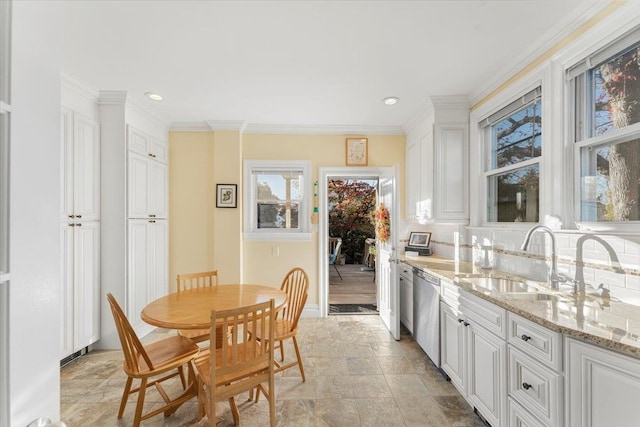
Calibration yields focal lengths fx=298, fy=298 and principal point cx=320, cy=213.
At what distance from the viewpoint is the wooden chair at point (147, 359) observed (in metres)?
1.82

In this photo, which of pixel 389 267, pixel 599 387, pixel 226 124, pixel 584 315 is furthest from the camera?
pixel 226 124

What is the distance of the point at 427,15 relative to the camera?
6.07ft

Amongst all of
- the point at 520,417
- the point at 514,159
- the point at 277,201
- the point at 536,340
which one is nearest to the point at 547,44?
the point at 514,159

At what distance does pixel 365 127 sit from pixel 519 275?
2.50 meters

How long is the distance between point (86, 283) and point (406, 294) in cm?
323

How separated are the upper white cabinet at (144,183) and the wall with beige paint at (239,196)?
0.18 meters

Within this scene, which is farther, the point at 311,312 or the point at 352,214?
the point at 352,214

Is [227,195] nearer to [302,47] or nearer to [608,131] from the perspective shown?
[302,47]

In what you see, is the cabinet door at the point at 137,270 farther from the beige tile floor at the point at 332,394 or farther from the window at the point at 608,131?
the window at the point at 608,131

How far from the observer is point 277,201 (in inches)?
163

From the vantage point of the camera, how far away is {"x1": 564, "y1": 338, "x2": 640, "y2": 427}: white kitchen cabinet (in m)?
Answer: 1.12

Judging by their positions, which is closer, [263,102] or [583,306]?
[583,306]

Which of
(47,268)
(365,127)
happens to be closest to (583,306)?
(47,268)

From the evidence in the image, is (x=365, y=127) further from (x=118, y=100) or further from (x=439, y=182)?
(x=118, y=100)
